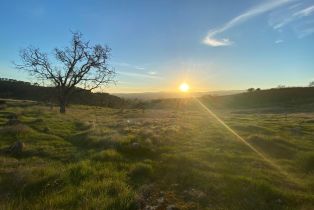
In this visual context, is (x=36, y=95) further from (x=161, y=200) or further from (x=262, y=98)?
(x=161, y=200)

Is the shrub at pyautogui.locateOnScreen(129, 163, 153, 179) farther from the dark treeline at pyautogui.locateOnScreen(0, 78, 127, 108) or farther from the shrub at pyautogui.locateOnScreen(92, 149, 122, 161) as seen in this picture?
the dark treeline at pyautogui.locateOnScreen(0, 78, 127, 108)

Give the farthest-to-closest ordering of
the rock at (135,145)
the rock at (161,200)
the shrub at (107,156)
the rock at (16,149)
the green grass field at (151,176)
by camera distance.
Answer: the rock at (135,145)
the rock at (16,149)
the shrub at (107,156)
the rock at (161,200)
the green grass field at (151,176)

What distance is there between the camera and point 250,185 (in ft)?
29.8

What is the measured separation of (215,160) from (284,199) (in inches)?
179

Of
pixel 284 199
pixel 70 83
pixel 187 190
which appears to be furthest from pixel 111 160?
pixel 70 83

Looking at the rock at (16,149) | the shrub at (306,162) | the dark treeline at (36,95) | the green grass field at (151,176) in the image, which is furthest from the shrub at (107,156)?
the dark treeline at (36,95)

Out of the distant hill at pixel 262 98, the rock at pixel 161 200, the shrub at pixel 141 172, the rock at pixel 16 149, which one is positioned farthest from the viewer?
the distant hill at pixel 262 98

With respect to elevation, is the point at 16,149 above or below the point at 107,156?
above

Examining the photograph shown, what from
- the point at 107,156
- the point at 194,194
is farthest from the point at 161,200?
the point at 107,156

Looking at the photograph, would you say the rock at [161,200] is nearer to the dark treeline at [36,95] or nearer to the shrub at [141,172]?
the shrub at [141,172]

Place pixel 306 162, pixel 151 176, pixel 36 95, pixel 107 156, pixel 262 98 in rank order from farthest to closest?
pixel 262 98 → pixel 36 95 → pixel 107 156 → pixel 306 162 → pixel 151 176

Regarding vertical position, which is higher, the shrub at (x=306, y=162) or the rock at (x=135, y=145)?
the rock at (x=135, y=145)

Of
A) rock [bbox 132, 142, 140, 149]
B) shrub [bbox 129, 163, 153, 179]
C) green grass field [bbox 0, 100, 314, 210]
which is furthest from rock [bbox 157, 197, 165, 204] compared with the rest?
rock [bbox 132, 142, 140, 149]

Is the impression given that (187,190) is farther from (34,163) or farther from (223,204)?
(34,163)
